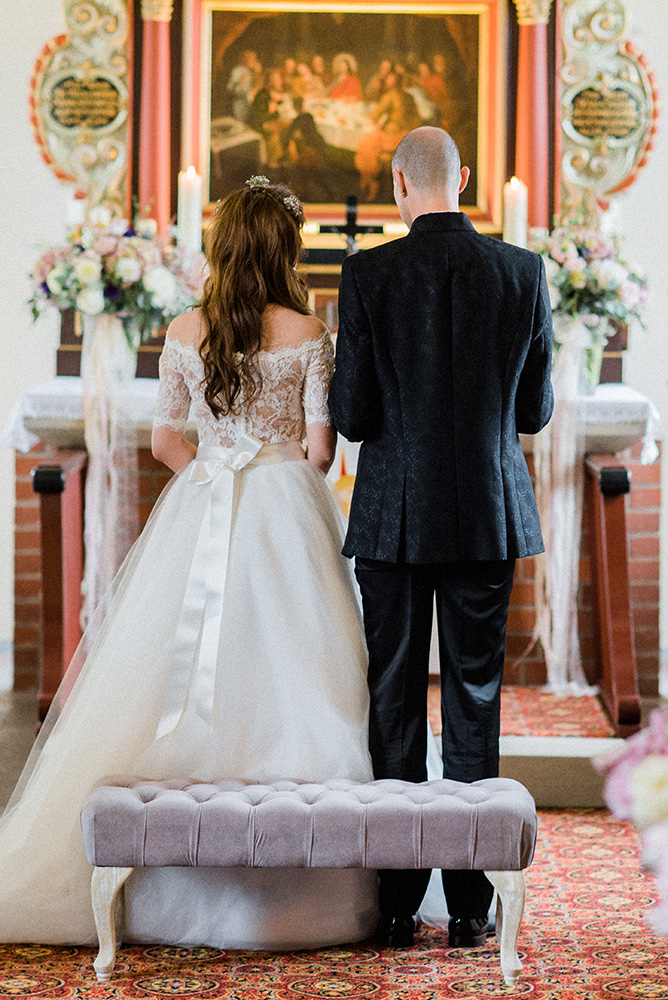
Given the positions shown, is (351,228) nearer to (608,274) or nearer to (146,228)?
(146,228)

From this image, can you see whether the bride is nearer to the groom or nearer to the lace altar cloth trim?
the groom

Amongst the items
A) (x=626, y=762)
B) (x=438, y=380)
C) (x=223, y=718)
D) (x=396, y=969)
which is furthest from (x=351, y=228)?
(x=626, y=762)

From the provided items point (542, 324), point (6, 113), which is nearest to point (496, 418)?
point (542, 324)

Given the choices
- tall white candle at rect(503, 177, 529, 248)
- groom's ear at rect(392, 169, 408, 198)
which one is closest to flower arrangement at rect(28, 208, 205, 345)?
tall white candle at rect(503, 177, 529, 248)

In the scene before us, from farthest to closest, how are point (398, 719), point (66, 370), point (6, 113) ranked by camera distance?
point (6, 113), point (66, 370), point (398, 719)

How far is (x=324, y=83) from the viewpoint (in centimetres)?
491

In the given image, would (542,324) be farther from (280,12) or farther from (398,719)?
(280,12)

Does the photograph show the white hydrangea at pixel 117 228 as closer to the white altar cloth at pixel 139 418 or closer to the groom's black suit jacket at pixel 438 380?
the white altar cloth at pixel 139 418

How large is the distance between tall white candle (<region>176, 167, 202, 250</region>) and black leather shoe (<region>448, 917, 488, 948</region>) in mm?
2801

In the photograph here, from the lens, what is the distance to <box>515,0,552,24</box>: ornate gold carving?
15.9ft

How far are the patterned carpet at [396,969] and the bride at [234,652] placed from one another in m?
0.05

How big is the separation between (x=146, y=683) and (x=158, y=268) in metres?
2.10

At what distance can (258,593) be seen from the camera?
2.64 metres

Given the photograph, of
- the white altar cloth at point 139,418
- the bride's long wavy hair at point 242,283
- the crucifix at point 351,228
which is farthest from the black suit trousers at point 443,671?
the crucifix at point 351,228
